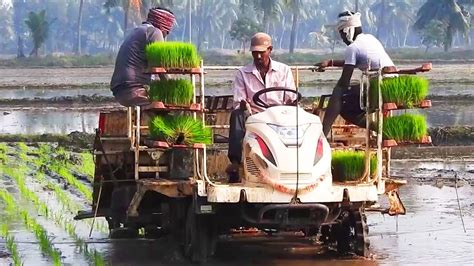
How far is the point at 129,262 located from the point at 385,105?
2.72 meters

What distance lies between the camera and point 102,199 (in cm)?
1060

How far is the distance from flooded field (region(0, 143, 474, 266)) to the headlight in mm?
1408

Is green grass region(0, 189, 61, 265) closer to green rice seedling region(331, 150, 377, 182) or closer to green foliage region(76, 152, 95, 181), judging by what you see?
green foliage region(76, 152, 95, 181)

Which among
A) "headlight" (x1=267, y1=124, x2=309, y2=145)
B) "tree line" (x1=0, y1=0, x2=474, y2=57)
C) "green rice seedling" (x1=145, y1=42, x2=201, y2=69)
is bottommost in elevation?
"headlight" (x1=267, y1=124, x2=309, y2=145)

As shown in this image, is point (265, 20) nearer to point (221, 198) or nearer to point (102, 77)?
point (102, 77)

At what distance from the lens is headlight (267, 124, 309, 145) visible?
26.9ft

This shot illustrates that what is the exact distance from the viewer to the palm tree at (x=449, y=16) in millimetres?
74875

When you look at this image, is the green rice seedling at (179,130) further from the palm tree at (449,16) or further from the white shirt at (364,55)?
the palm tree at (449,16)

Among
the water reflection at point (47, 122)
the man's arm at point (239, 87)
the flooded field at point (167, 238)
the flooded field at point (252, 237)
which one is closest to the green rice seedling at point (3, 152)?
the flooded field at point (167, 238)

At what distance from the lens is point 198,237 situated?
8.91 metres

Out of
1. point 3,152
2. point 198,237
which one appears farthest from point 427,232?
point 3,152

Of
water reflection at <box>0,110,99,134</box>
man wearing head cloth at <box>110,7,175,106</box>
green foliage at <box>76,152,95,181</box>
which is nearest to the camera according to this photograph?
man wearing head cloth at <box>110,7,175,106</box>

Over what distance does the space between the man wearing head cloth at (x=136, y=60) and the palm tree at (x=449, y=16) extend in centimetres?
6661

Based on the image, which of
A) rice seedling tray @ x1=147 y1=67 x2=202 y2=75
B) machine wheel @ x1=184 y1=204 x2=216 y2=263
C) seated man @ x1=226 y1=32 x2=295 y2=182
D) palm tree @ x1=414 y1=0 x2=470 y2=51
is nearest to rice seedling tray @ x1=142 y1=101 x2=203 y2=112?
Result: rice seedling tray @ x1=147 y1=67 x2=202 y2=75
